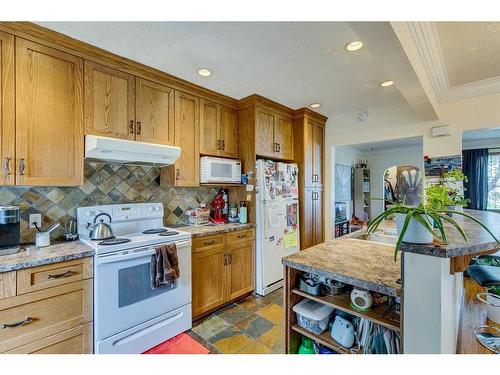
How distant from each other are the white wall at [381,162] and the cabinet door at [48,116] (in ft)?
19.9

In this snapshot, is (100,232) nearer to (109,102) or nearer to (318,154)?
(109,102)

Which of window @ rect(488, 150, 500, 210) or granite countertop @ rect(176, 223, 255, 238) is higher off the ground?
window @ rect(488, 150, 500, 210)

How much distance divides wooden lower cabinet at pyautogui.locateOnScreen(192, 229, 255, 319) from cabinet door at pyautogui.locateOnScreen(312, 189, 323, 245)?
126cm

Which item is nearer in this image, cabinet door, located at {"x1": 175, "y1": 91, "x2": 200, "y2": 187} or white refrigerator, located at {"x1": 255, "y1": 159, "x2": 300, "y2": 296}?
cabinet door, located at {"x1": 175, "y1": 91, "x2": 200, "y2": 187}

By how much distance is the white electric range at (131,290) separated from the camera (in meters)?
1.64


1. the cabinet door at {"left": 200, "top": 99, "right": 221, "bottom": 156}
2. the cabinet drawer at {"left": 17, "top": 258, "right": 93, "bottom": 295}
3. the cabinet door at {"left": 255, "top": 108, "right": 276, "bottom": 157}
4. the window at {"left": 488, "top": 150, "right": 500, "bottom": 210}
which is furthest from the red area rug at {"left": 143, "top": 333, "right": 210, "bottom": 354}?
the window at {"left": 488, "top": 150, "right": 500, "bottom": 210}

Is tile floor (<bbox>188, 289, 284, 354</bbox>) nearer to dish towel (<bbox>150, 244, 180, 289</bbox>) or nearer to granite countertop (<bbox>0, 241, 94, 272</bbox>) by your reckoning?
dish towel (<bbox>150, 244, 180, 289</bbox>)

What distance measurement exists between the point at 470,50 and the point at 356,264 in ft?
7.01

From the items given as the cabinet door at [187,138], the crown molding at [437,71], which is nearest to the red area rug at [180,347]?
the cabinet door at [187,138]

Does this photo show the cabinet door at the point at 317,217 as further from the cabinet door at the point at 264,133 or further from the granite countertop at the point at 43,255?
the granite countertop at the point at 43,255

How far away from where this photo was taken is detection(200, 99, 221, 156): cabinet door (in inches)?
105

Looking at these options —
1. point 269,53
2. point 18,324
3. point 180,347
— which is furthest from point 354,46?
point 18,324

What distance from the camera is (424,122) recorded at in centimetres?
288

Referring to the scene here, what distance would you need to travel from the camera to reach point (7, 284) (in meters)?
1.32
